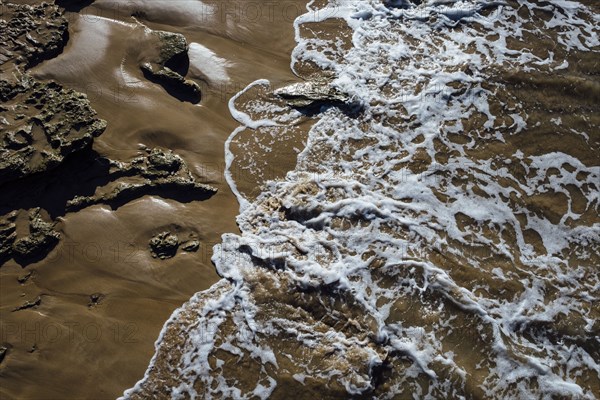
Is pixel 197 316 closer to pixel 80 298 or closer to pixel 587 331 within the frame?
pixel 80 298

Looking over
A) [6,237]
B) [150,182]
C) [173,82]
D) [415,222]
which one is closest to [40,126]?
[6,237]

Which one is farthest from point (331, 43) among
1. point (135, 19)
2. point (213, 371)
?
point (213, 371)

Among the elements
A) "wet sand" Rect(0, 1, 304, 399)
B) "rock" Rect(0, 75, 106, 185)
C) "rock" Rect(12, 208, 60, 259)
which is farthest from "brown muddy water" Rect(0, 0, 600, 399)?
"rock" Rect(0, 75, 106, 185)

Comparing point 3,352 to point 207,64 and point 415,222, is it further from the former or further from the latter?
point 415,222

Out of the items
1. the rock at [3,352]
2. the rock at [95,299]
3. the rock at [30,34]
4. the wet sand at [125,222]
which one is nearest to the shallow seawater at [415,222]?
the wet sand at [125,222]

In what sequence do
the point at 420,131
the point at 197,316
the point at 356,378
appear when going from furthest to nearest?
the point at 420,131 → the point at 197,316 → the point at 356,378

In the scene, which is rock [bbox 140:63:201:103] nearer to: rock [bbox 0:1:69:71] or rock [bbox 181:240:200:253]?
rock [bbox 0:1:69:71]

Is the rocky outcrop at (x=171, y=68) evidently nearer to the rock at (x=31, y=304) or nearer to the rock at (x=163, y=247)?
the rock at (x=163, y=247)
